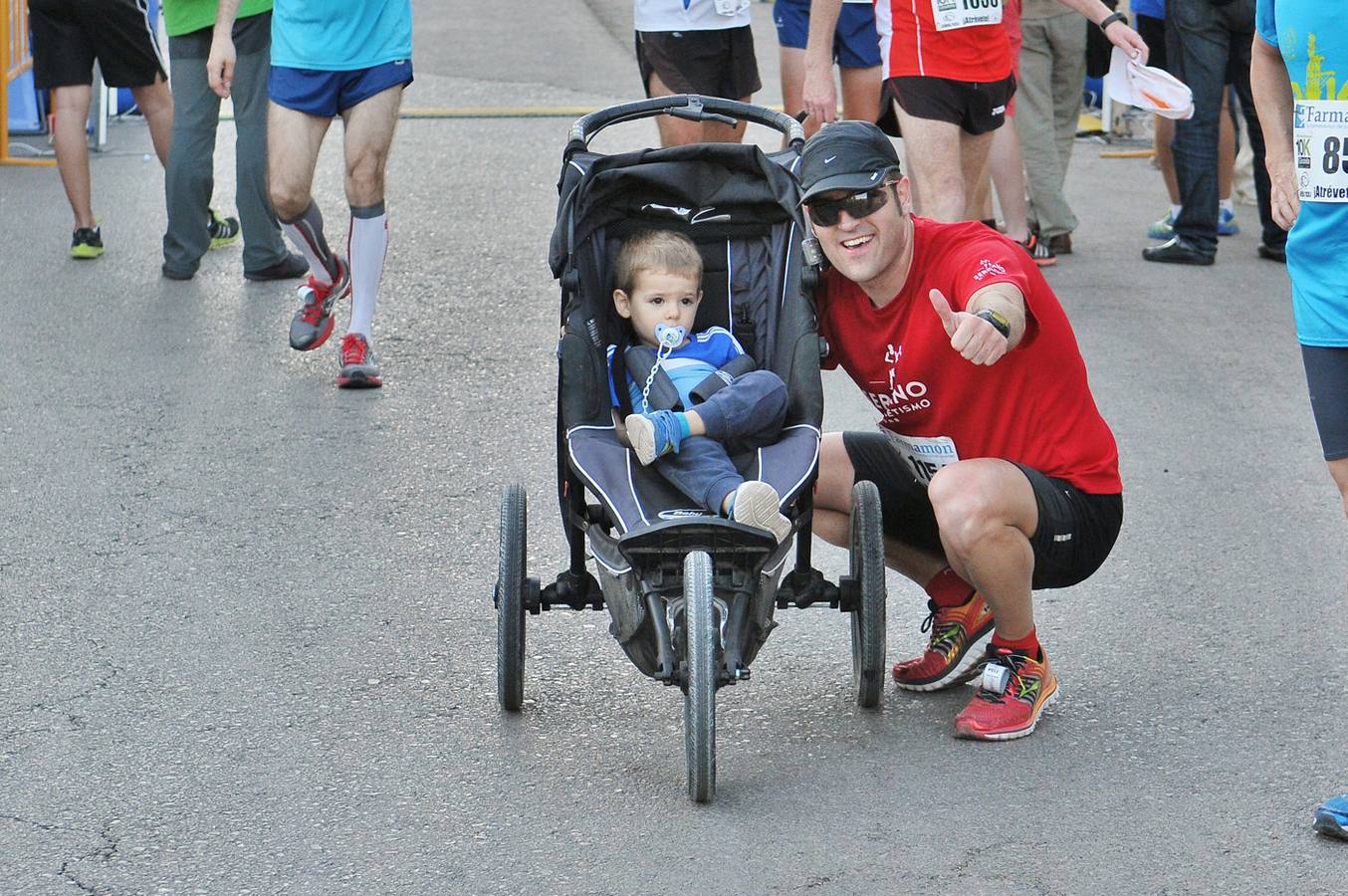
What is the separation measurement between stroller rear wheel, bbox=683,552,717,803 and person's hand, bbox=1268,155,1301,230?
4.84ft

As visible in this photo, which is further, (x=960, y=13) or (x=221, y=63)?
(x=221, y=63)

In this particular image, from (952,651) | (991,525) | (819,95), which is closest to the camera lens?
(991,525)

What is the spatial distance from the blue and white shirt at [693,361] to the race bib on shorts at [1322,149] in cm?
131

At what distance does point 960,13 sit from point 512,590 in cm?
371

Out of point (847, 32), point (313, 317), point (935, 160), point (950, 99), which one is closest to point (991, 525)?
point (935, 160)

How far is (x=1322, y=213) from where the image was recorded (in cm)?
378

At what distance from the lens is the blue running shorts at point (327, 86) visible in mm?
6719

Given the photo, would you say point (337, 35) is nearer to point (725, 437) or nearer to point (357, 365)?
point (357, 365)

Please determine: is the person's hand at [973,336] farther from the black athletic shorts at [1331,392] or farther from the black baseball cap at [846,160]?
the black athletic shorts at [1331,392]

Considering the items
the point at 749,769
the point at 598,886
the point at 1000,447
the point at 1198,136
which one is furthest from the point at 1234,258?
the point at 598,886

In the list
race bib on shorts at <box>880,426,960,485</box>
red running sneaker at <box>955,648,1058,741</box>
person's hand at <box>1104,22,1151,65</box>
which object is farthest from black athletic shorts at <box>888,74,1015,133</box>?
red running sneaker at <box>955,648,1058,741</box>

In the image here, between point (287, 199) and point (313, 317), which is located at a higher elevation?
point (287, 199)

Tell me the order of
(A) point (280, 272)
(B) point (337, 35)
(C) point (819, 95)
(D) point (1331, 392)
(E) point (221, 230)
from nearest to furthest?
(D) point (1331, 392)
(B) point (337, 35)
(C) point (819, 95)
(A) point (280, 272)
(E) point (221, 230)

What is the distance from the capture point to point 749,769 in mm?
3994
